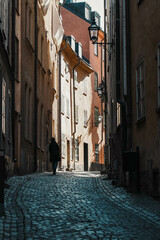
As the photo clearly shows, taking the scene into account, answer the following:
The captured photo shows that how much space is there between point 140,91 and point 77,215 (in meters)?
5.84

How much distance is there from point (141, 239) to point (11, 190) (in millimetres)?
6848

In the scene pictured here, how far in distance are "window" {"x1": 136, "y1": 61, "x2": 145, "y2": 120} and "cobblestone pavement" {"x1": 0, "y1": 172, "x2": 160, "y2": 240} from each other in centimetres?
214

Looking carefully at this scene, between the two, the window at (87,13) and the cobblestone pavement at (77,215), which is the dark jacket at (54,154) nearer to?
the cobblestone pavement at (77,215)

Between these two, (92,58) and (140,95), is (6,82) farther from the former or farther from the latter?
(92,58)

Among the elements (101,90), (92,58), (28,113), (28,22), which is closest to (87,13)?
(92,58)

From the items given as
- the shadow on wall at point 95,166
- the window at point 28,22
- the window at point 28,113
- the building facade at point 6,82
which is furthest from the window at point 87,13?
the building facade at point 6,82

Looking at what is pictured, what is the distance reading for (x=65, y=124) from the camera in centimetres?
3803

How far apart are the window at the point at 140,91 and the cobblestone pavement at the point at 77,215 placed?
2141 mm

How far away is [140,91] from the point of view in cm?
1416

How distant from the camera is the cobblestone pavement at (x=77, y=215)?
7.13m

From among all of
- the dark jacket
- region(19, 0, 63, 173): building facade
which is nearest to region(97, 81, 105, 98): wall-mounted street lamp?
region(19, 0, 63, 173): building facade

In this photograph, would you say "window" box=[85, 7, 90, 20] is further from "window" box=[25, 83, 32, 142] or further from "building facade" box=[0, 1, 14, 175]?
"building facade" box=[0, 1, 14, 175]

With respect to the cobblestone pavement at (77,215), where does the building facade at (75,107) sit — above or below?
above

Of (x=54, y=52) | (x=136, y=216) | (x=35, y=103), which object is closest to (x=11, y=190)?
(x=136, y=216)
